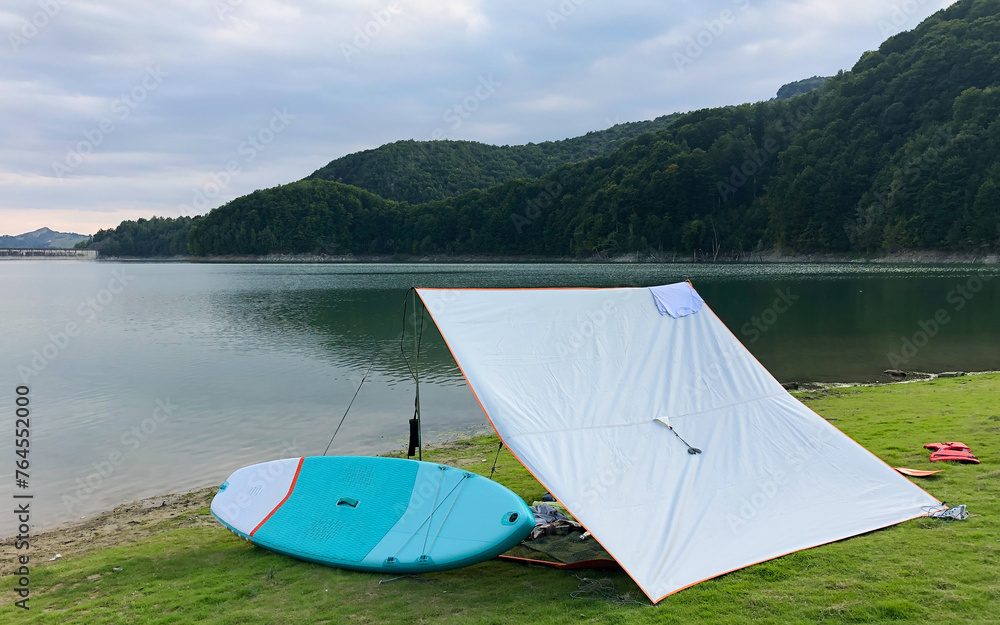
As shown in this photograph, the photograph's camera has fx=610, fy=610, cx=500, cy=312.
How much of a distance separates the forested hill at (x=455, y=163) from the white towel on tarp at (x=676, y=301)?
14465 centimetres

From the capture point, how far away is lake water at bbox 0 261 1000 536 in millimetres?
10555

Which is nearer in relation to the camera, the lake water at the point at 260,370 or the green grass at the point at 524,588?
the green grass at the point at 524,588

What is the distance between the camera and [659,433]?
605 cm

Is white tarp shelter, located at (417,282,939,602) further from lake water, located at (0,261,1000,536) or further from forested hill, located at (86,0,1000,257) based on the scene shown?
forested hill, located at (86,0,1000,257)

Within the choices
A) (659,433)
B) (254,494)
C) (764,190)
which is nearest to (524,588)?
(659,433)

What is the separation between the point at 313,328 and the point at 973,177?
2807 inches

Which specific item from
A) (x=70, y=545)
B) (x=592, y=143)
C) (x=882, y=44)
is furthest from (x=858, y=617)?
(x=592, y=143)

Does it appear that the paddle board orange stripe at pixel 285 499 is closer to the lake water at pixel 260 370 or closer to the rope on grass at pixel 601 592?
the rope on grass at pixel 601 592

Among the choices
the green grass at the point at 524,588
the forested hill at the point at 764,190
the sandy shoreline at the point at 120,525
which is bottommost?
the sandy shoreline at the point at 120,525

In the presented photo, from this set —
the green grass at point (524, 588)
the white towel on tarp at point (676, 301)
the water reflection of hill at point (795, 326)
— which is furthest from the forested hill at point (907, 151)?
the green grass at point (524, 588)

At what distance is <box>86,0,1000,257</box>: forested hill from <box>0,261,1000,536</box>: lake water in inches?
1614

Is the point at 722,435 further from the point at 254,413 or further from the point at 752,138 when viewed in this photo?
the point at 752,138

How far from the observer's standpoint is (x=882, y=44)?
8694 cm

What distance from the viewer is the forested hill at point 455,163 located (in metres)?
152
